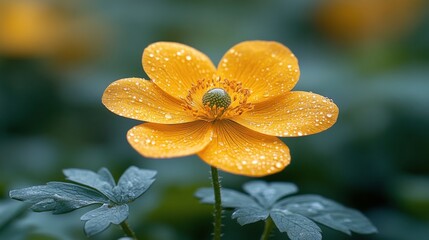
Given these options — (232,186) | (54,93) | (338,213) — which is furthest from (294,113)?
(54,93)

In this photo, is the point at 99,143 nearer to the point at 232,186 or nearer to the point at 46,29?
the point at 232,186

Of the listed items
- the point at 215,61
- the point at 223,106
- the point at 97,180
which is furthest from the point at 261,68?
the point at 215,61

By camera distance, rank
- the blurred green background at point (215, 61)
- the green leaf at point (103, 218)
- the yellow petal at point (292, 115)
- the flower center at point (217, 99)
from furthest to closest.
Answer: the blurred green background at point (215, 61)
the flower center at point (217, 99)
the yellow petal at point (292, 115)
the green leaf at point (103, 218)

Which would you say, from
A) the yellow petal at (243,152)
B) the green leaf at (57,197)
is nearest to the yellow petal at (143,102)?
the yellow petal at (243,152)

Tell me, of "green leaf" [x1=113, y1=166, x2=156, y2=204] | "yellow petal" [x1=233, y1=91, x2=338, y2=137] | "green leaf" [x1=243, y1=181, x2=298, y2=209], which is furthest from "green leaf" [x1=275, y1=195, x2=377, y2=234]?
"green leaf" [x1=113, y1=166, x2=156, y2=204]

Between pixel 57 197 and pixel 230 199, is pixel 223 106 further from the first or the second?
pixel 57 197

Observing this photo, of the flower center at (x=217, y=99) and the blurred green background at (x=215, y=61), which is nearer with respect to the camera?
the flower center at (x=217, y=99)

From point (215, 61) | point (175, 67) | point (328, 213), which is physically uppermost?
point (175, 67)

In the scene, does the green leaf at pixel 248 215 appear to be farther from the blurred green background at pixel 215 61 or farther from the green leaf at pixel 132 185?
the blurred green background at pixel 215 61
